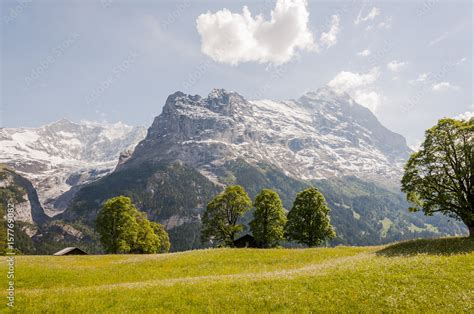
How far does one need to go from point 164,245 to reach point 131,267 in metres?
66.2

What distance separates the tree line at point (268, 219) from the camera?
247 ft

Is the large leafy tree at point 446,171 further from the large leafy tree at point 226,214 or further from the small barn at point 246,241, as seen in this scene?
the small barn at point 246,241

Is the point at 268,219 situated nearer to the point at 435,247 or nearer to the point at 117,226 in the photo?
the point at 117,226

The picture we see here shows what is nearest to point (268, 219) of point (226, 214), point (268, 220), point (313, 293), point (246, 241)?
point (268, 220)

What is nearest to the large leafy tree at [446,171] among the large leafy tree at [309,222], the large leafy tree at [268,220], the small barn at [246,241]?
the large leafy tree at [309,222]

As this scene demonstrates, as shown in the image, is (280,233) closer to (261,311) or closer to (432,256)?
(432,256)

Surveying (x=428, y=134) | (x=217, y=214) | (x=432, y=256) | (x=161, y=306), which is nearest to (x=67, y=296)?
(x=161, y=306)

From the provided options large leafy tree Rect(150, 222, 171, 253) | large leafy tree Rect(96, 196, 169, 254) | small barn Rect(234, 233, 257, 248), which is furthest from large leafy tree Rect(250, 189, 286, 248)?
large leafy tree Rect(150, 222, 171, 253)

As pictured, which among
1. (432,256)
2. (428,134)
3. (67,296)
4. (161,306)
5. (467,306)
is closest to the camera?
(467,306)

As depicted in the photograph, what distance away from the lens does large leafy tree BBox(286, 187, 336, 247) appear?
75.1 meters

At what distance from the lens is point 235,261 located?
141 feet

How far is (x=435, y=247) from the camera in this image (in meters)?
34.7

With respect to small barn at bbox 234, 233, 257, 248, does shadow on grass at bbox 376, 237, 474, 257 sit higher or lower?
higher

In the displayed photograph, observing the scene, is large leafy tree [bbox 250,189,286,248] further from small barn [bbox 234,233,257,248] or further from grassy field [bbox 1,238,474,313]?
grassy field [bbox 1,238,474,313]
